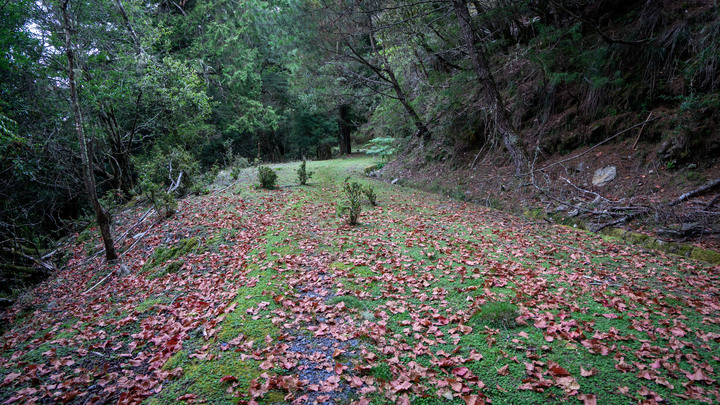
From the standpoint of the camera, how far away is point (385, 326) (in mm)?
3445

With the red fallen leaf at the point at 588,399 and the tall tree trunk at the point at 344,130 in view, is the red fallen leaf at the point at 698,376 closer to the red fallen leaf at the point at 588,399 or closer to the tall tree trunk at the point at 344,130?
the red fallen leaf at the point at 588,399

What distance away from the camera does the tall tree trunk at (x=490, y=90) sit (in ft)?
28.0

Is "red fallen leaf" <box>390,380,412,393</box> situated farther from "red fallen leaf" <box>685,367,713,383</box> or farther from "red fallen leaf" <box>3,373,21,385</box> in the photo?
"red fallen leaf" <box>3,373,21,385</box>

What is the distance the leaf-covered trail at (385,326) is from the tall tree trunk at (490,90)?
314 centimetres

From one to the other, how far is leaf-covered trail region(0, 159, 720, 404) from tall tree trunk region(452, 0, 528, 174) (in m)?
3.14

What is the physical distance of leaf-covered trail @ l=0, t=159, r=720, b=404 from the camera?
103 inches

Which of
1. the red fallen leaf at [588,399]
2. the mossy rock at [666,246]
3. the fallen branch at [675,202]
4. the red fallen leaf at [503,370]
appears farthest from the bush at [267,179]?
the red fallen leaf at [588,399]

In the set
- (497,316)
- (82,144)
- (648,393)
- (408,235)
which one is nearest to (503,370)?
(497,316)

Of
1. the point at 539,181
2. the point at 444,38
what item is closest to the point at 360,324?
the point at 539,181

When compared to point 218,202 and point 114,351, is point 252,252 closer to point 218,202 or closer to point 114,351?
point 114,351

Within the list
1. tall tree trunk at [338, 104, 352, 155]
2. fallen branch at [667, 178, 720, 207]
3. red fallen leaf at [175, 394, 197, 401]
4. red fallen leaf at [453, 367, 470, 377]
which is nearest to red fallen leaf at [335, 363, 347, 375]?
red fallen leaf at [453, 367, 470, 377]

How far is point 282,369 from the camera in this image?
280 cm

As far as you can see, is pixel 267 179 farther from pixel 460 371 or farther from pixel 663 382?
pixel 663 382

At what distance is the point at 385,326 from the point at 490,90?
7.89 m
